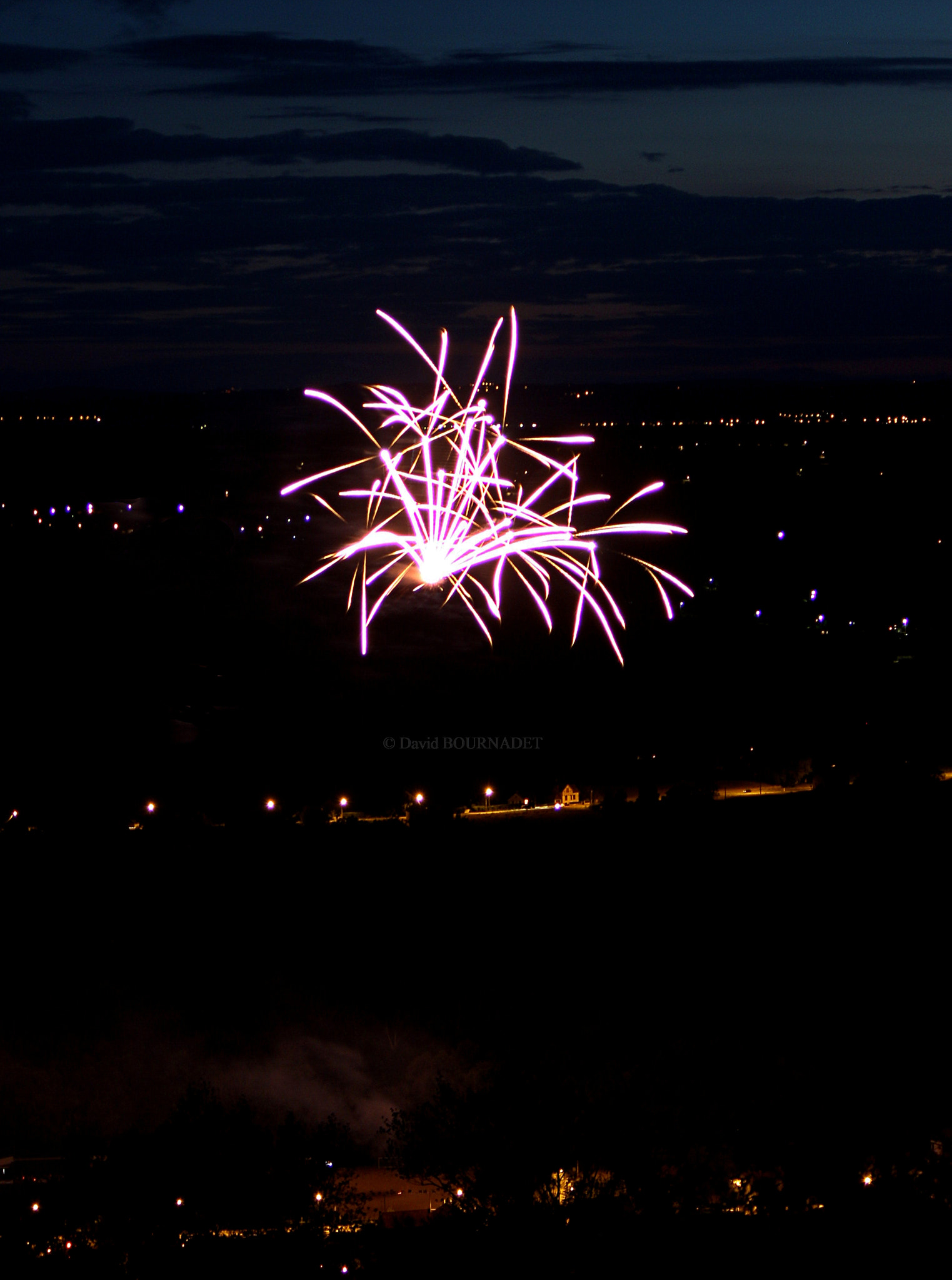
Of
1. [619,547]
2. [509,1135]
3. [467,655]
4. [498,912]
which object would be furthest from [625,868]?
[619,547]

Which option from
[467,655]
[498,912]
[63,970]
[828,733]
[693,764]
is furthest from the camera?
[467,655]

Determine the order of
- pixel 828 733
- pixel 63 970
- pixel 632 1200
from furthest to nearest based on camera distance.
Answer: pixel 828 733 < pixel 63 970 < pixel 632 1200

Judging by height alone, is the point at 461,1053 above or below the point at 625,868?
below

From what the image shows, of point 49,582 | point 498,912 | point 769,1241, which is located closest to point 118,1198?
point 769,1241

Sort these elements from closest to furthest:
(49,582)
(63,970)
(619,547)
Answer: (63,970)
(49,582)
(619,547)

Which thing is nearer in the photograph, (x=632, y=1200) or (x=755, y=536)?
(x=632, y=1200)

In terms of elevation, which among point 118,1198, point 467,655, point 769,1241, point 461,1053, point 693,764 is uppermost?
point 467,655

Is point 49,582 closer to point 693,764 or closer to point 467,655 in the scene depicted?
point 467,655

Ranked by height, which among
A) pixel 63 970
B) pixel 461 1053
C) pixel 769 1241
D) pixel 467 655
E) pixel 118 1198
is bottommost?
pixel 769 1241

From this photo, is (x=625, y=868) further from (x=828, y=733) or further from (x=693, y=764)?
(x=828, y=733)
